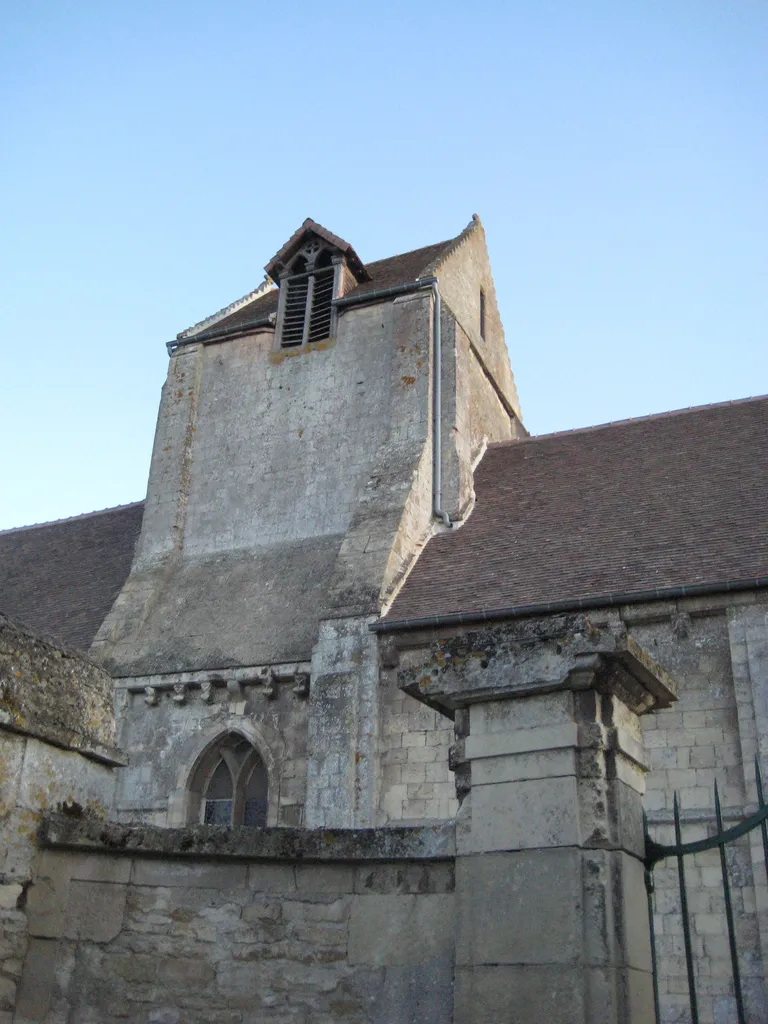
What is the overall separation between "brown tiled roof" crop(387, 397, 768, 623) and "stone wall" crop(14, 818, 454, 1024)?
6433 millimetres

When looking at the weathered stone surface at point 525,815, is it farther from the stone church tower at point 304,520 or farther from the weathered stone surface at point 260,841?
the stone church tower at point 304,520

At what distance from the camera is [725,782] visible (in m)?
9.65

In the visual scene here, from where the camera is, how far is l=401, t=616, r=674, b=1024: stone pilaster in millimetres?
3742

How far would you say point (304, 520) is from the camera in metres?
13.7

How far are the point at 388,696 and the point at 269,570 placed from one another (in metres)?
2.84

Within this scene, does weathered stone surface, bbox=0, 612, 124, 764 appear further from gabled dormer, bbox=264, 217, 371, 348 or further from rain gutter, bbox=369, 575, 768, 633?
gabled dormer, bbox=264, 217, 371, 348

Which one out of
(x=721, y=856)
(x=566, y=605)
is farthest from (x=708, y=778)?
(x=721, y=856)

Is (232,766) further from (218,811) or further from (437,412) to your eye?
(437,412)

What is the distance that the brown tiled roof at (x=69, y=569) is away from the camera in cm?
1451

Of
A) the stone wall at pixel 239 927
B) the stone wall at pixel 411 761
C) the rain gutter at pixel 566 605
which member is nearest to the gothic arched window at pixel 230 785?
the stone wall at pixel 411 761

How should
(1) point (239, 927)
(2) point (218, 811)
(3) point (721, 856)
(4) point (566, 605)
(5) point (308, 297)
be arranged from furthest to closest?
(5) point (308, 297) → (2) point (218, 811) → (4) point (566, 605) → (1) point (239, 927) → (3) point (721, 856)

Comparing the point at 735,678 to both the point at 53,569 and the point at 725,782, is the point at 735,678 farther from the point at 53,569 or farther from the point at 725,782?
the point at 53,569

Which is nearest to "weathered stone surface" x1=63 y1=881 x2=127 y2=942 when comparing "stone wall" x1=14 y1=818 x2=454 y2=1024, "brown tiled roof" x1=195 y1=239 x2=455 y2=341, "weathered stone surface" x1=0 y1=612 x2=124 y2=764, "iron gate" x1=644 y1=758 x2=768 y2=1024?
"stone wall" x1=14 y1=818 x2=454 y2=1024

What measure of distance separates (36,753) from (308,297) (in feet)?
39.4
